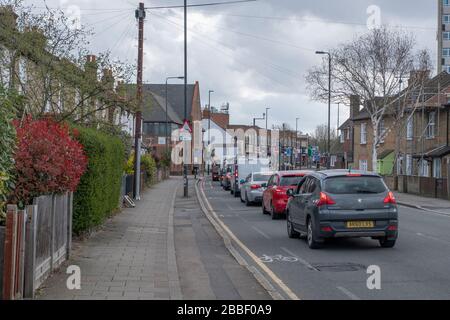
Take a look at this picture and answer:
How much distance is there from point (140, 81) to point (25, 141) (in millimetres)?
15277

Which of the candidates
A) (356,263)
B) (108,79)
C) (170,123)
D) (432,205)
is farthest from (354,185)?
(170,123)

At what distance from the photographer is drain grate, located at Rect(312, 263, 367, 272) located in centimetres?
1099

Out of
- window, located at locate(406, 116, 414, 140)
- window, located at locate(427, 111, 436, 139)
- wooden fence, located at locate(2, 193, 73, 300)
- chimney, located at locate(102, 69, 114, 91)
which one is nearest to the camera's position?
wooden fence, located at locate(2, 193, 73, 300)

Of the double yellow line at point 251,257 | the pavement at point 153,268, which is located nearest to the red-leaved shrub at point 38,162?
the pavement at point 153,268

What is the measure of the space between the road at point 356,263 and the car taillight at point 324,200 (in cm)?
101

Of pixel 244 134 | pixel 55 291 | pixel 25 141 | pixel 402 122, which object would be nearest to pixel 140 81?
pixel 25 141

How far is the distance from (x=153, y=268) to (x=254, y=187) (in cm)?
1732

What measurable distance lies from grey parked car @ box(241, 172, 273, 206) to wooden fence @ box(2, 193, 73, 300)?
17.8 m

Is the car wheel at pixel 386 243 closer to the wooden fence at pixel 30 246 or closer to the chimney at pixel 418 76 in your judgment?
the wooden fence at pixel 30 246

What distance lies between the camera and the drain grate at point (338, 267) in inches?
433

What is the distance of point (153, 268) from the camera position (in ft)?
35.7

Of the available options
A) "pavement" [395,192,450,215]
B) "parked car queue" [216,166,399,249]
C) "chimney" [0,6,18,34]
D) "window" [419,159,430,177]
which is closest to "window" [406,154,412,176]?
"window" [419,159,430,177]

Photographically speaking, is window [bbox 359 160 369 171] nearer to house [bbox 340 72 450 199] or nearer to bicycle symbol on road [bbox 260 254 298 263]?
house [bbox 340 72 450 199]

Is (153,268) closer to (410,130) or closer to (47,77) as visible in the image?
(47,77)
